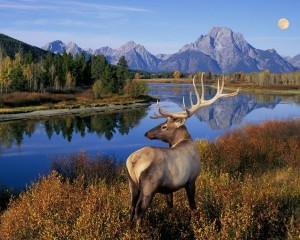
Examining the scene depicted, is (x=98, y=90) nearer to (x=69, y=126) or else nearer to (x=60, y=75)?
(x=60, y=75)

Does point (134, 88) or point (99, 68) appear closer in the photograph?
point (134, 88)

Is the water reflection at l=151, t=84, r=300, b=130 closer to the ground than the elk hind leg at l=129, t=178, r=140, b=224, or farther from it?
closer to the ground

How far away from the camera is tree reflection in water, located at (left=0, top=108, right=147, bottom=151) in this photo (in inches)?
1473

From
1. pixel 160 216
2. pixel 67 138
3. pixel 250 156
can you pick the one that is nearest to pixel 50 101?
pixel 67 138

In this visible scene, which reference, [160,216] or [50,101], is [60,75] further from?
[160,216]

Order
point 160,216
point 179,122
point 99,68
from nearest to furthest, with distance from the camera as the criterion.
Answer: point 179,122
point 160,216
point 99,68

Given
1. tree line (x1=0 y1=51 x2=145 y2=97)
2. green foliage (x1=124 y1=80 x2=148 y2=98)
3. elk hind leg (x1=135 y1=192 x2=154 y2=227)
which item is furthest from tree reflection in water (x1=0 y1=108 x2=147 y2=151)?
green foliage (x1=124 y1=80 x2=148 y2=98)

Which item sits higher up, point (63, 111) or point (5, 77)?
point (5, 77)

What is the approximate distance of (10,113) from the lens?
175ft

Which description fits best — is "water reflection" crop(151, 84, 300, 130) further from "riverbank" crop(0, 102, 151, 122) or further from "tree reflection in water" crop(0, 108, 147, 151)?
"riverbank" crop(0, 102, 151, 122)

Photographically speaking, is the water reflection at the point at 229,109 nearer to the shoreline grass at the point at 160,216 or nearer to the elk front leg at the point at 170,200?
the shoreline grass at the point at 160,216

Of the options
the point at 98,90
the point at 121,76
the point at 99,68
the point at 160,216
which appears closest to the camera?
the point at 160,216

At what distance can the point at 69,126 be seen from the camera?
44.6 meters

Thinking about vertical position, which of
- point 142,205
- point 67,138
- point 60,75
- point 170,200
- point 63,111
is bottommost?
point 67,138
